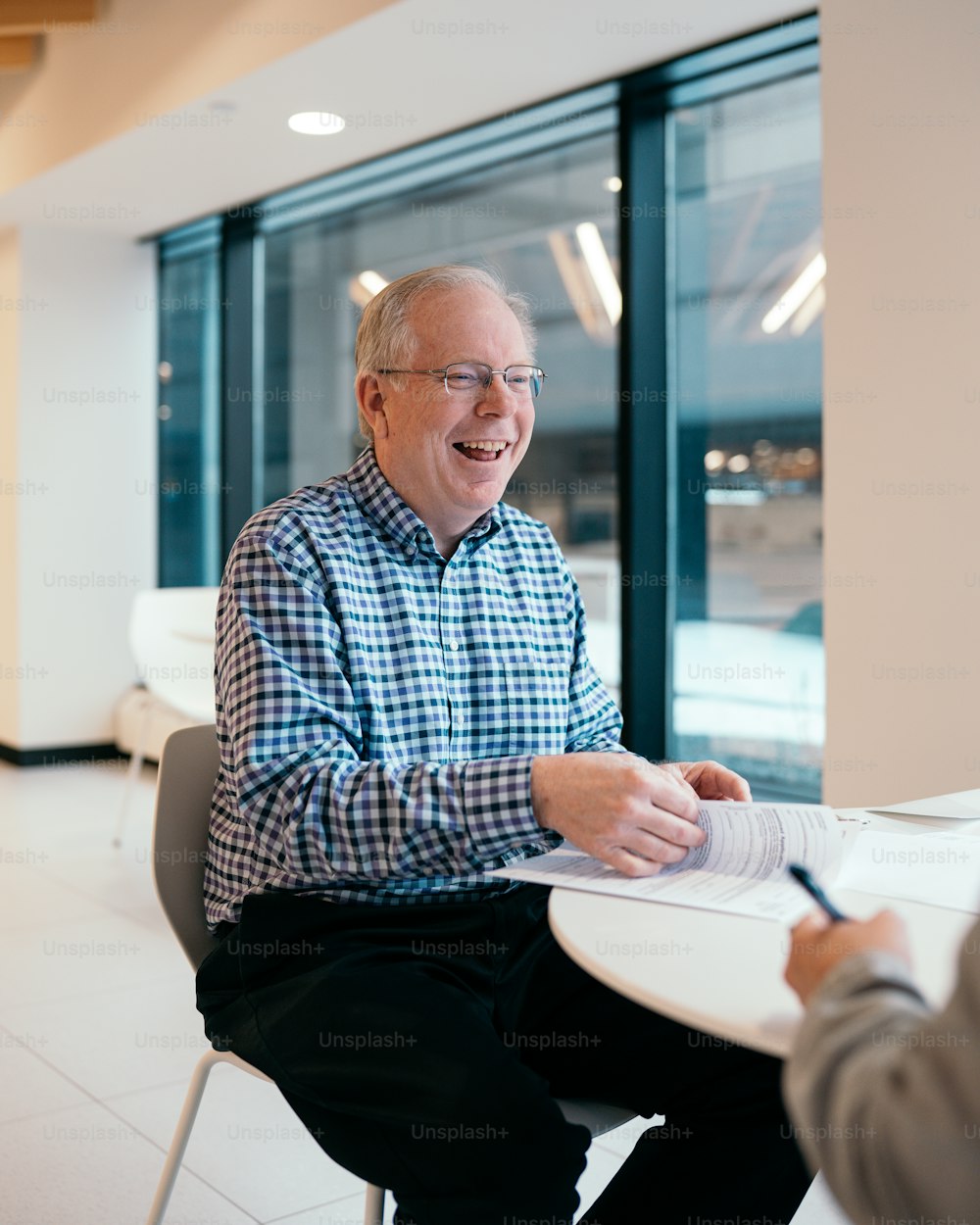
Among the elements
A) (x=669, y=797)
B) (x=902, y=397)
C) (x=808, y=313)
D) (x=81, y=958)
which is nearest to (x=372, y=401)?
(x=669, y=797)

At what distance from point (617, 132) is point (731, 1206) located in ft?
10.8

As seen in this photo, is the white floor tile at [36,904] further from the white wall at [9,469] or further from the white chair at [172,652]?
the white wall at [9,469]

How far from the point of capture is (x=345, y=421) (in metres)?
5.11

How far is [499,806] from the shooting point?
131 centimetres

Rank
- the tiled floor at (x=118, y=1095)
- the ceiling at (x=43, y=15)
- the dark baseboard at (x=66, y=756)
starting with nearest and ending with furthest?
the tiled floor at (x=118, y=1095), the ceiling at (x=43, y=15), the dark baseboard at (x=66, y=756)

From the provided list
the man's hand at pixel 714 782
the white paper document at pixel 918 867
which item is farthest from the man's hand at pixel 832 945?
the man's hand at pixel 714 782

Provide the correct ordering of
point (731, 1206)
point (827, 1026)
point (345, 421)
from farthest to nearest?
point (345, 421) → point (731, 1206) → point (827, 1026)

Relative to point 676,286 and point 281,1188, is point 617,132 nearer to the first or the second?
point 676,286

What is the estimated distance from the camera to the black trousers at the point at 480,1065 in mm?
1238

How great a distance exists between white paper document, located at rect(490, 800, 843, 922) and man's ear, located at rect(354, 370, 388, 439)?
76cm

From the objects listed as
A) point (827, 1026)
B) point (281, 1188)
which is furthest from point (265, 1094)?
point (827, 1026)

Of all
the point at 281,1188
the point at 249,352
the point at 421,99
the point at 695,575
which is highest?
the point at 421,99

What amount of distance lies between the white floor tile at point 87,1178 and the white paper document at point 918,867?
123cm

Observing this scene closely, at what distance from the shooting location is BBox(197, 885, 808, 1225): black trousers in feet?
4.06
